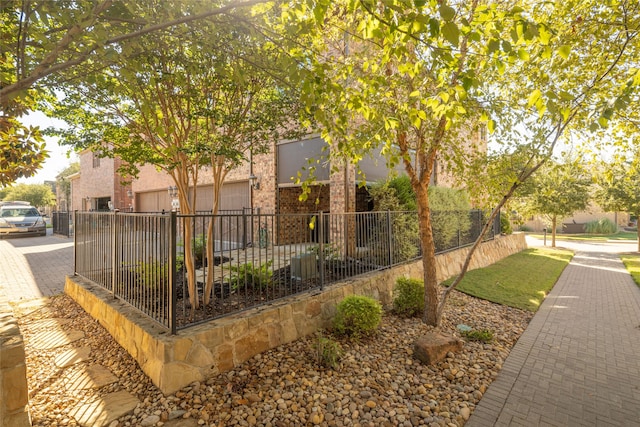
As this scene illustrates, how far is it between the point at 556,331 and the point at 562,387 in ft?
6.84

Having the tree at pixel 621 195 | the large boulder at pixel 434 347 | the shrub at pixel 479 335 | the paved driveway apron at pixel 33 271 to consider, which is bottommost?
the shrub at pixel 479 335

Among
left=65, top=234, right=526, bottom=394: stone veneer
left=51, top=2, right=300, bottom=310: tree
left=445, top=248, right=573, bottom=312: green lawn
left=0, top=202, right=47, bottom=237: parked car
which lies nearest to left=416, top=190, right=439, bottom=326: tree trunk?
left=65, top=234, right=526, bottom=394: stone veneer

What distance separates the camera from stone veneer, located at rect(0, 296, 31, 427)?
2.38 meters

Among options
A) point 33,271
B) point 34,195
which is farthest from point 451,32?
point 34,195

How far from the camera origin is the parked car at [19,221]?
1709 centimetres

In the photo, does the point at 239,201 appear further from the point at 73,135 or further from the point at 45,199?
the point at 45,199

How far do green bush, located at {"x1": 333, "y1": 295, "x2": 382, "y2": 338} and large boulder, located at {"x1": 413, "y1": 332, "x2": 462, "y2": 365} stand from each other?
2.23 ft

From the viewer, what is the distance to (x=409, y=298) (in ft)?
18.8

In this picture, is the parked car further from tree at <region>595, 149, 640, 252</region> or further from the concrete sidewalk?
tree at <region>595, 149, 640, 252</region>

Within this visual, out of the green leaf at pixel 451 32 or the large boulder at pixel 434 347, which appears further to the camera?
the large boulder at pixel 434 347

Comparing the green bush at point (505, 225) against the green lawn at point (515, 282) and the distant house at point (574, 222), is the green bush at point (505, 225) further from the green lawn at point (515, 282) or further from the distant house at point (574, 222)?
the distant house at point (574, 222)

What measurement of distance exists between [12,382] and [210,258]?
222cm

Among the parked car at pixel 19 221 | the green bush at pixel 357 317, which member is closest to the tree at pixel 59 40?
the green bush at pixel 357 317

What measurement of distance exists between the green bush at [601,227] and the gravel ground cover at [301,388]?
32.9 m
